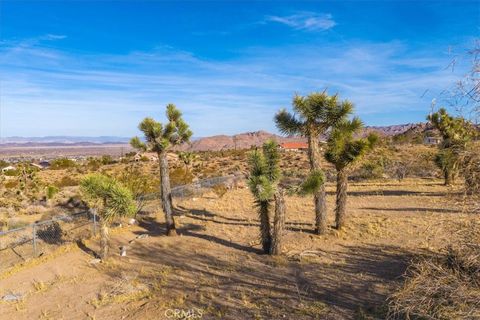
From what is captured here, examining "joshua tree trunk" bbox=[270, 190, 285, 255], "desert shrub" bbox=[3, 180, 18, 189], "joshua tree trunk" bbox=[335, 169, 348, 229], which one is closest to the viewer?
"joshua tree trunk" bbox=[270, 190, 285, 255]

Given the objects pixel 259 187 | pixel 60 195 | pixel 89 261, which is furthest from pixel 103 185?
pixel 60 195

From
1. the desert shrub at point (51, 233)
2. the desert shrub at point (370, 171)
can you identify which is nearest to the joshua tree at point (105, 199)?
the desert shrub at point (51, 233)

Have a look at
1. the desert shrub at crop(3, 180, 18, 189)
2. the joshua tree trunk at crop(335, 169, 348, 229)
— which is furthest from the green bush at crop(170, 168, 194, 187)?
the joshua tree trunk at crop(335, 169, 348, 229)

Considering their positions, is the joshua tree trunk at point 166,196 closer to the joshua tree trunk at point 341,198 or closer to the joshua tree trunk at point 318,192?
the joshua tree trunk at point 318,192

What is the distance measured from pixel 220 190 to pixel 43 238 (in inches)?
474

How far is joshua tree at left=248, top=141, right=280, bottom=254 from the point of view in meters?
11.2

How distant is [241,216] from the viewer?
18016 mm

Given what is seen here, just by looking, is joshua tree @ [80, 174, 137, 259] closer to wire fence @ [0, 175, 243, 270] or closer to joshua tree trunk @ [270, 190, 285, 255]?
wire fence @ [0, 175, 243, 270]

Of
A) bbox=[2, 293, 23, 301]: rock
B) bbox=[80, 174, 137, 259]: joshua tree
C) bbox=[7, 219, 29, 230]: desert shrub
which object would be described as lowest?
bbox=[7, 219, 29, 230]: desert shrub

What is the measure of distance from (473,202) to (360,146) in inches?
350

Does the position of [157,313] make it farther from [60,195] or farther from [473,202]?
[60,195]

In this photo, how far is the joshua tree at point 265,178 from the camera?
11.2 metres

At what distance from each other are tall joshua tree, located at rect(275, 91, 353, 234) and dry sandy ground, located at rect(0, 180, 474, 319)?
1.40m

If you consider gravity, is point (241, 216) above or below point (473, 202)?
below
